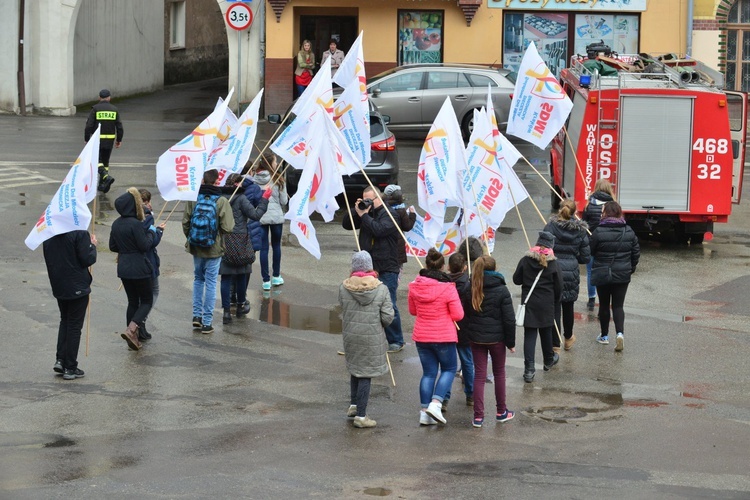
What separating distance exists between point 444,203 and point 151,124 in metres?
17.7

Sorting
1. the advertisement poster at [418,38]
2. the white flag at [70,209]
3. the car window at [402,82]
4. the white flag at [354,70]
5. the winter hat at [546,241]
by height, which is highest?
the advertisement poster at [418,38]

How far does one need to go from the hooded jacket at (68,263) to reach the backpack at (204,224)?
1604mm

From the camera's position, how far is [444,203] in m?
11.6

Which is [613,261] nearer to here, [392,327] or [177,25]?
[392,327]

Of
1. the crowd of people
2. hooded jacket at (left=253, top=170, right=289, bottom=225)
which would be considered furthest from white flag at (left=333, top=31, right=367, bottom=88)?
hooded jacket at (left=253, top=170, right=289, bottom=225)

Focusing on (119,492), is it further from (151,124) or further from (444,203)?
(151,124)

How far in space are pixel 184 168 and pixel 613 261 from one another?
14.0 ft

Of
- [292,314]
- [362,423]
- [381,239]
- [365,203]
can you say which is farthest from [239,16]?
[362,423]

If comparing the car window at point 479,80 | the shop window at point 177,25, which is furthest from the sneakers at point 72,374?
the shop window at point 177,25

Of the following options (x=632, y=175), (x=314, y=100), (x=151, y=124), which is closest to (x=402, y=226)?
(x=314, y=100)

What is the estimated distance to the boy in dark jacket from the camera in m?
10.1

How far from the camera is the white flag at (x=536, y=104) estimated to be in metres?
13.5

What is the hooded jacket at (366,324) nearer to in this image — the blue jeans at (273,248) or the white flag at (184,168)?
the white flag at (184,168)

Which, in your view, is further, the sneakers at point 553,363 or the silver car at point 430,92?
the silver car at point 430,92
